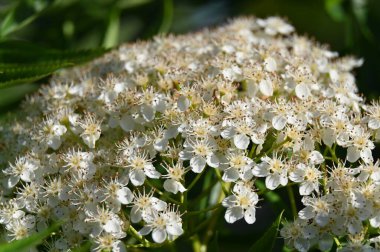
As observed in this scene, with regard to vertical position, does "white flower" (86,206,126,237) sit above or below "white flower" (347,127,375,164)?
below

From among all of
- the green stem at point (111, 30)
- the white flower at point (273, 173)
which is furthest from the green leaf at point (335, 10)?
the white flower at point (273, 173)

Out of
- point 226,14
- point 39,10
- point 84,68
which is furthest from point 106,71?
point 226,14

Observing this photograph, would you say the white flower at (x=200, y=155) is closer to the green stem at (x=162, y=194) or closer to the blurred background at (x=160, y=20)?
the green stem at (x=162, y=194)

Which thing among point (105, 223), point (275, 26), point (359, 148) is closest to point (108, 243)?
point (105, 223)

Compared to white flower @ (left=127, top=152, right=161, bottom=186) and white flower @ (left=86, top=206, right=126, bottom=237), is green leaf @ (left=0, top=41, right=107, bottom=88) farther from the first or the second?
white flower @ (left=86, top=206, right=126, bottom=237)

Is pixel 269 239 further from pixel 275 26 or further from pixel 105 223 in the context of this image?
pixel 275 26

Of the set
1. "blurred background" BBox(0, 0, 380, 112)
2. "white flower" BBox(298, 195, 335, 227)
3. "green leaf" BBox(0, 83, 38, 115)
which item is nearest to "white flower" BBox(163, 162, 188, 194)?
"white flower" BBox(298, 195, 335, 227)

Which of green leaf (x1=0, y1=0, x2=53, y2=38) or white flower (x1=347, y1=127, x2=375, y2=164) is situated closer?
white flower (x1=347, y1=127, x2=375, y2=164)

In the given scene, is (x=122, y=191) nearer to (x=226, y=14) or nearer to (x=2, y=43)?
(x=2, y=43)

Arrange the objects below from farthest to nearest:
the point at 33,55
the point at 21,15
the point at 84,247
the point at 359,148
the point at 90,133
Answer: the point at 21,15, the point at 33,55, the point at 90,133, the point at 359,148, the point at 84,247
